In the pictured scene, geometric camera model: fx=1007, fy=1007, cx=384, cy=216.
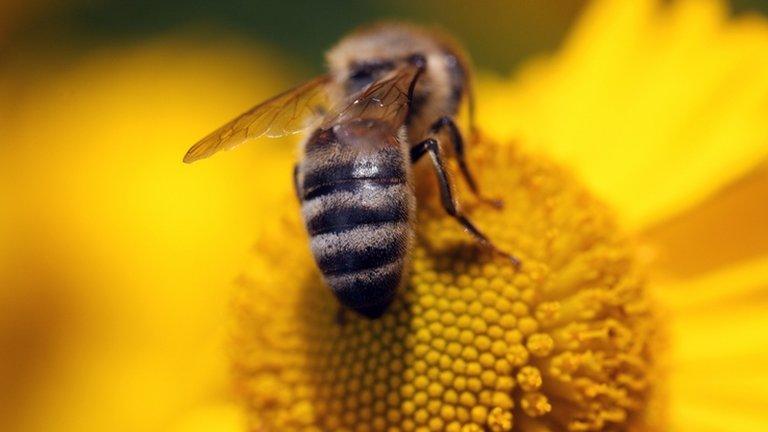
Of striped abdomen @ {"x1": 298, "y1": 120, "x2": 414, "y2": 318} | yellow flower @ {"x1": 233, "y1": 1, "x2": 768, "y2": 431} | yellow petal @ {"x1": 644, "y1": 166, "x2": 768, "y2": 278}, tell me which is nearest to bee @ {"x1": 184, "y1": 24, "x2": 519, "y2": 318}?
striped abdomen @ {"x1": 298, "y1": 120, "x2": 414, "y2": 318}

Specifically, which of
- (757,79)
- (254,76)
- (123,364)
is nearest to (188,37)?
(254,76)

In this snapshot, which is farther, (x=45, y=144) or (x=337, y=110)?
(x=45, y=144)

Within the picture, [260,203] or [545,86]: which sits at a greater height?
[545,86]

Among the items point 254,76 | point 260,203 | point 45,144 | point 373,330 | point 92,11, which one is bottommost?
point 373,330

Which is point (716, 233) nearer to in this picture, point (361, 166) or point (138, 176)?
point (361, 166)

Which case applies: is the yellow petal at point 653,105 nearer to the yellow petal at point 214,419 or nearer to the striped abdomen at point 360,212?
the striped abdomen at point 360,212

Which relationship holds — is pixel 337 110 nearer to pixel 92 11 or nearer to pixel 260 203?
pixel 260 203

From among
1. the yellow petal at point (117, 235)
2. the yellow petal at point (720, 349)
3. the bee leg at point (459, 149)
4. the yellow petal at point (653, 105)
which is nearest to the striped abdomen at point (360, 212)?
the bee leg at point (459, 149)
